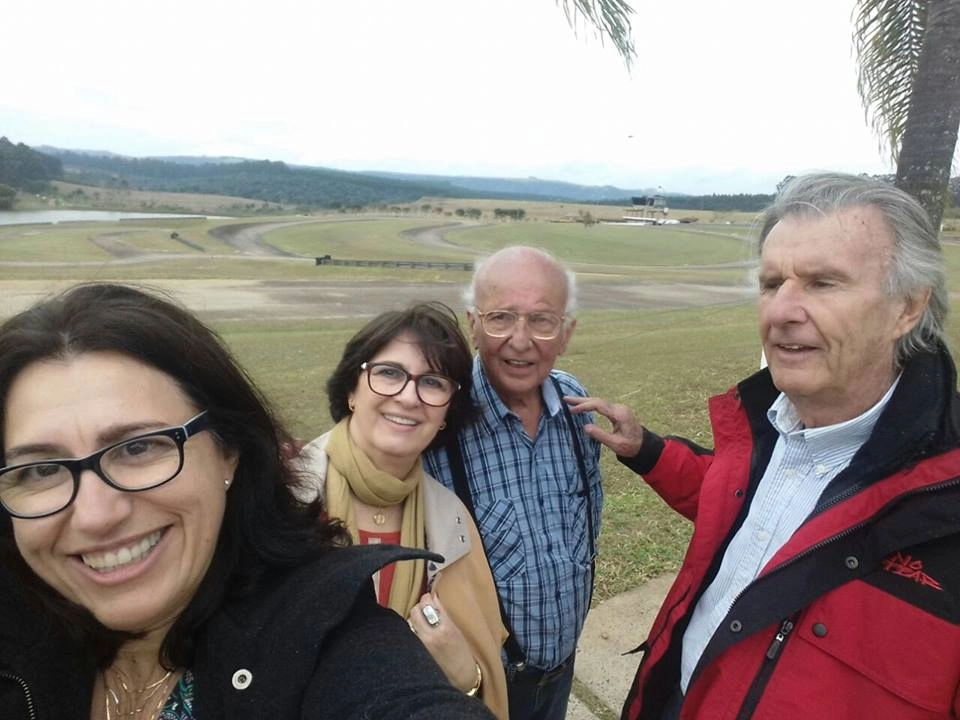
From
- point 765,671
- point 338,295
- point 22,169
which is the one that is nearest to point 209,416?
point 765,671

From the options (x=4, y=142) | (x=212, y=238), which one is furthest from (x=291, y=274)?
(x=4, y=142)

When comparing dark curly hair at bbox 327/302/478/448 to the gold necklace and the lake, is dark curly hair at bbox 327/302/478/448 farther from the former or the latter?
the lake

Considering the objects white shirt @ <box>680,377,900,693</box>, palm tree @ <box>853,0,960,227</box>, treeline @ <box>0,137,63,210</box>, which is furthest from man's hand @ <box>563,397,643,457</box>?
treeline @ <box>0,137,63,210</box>

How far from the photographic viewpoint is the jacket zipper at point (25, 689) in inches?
49.2

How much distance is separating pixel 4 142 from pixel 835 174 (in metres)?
127

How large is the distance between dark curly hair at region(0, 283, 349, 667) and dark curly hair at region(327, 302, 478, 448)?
51 centimetres

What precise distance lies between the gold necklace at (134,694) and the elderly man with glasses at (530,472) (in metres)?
1.05

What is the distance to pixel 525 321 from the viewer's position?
2.37 meters

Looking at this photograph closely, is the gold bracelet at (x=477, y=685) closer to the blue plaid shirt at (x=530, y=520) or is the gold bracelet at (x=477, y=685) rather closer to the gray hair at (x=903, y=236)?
the blue plaid shirt at (x=530, y=520)

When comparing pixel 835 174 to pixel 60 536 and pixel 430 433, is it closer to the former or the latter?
pixel 430 433

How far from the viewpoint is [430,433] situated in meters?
2.04

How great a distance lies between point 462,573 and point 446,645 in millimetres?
268

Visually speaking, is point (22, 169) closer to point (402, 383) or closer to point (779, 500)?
point (402, 383)

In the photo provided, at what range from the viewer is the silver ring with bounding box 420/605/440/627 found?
5.61 feet
